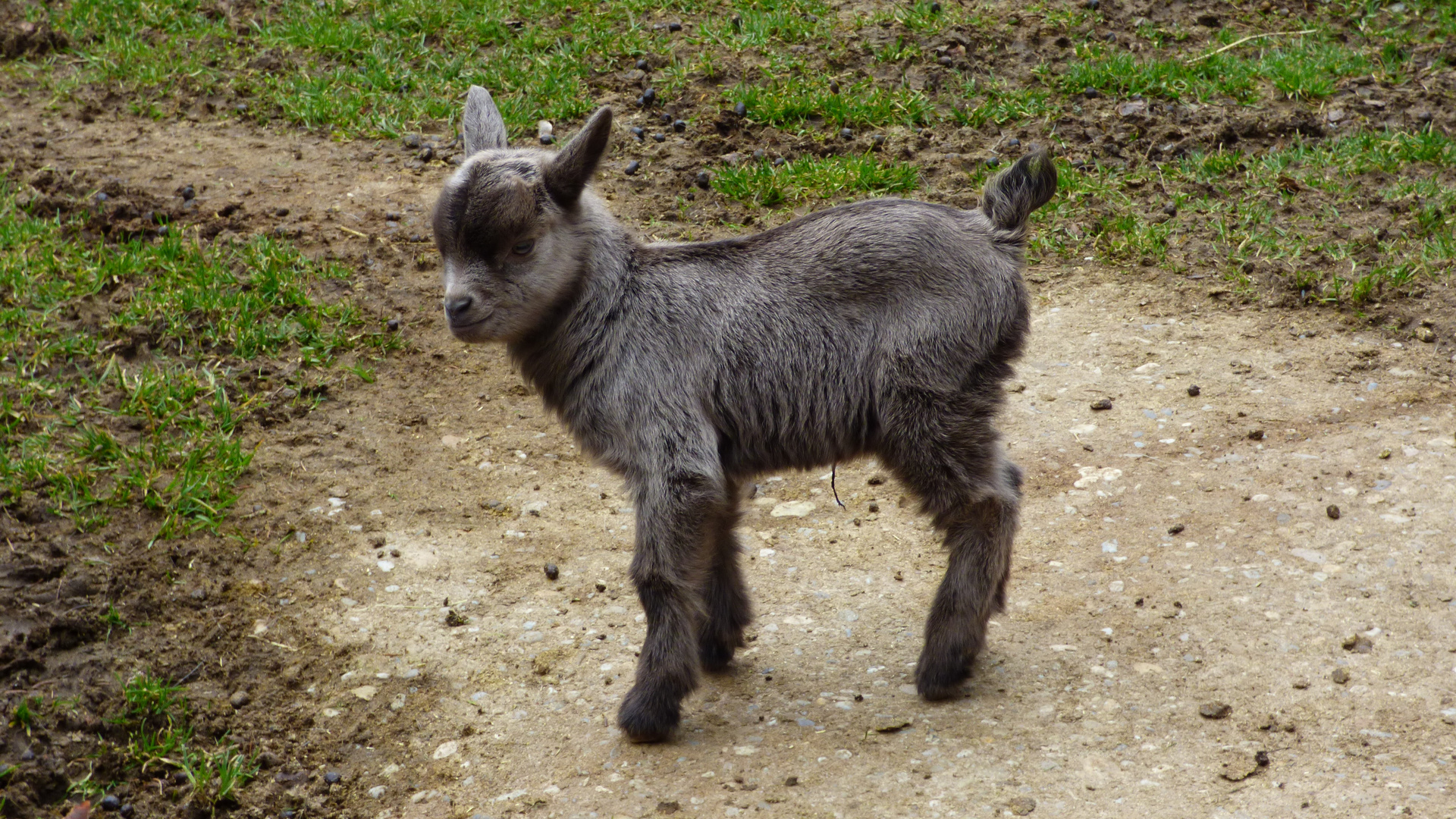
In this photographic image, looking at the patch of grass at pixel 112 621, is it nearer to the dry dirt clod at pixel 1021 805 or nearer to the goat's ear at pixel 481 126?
the goat's ear at pixel 481 126

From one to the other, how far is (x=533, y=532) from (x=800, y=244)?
2257 millimetres

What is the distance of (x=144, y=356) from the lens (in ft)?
23.8

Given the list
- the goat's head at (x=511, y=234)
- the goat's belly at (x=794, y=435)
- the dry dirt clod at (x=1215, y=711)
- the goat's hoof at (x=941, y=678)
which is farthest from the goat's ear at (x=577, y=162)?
the dry dirt clod at (x=1215, y=711)

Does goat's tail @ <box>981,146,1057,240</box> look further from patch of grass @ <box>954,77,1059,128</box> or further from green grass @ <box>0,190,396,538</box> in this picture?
patch of grass @ <box>954,77,1059,128</box>

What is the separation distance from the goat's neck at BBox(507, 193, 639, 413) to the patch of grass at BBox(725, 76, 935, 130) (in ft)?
14.8

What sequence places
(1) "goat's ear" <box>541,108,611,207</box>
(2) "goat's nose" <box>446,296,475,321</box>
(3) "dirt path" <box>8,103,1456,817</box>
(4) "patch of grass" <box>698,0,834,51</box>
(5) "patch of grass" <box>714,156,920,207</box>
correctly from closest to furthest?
(3) "dirt path" <box>8,103,1456,817</box>, (2) "goat's nose" <box>446,296,475,321</box>, (1) "goat's ear" <box>541,108,611,207</box>, (5) "patch of grass" <box>714,156,920,207</box>, (4) "patch of grass" <box>698,0,834,51</box>

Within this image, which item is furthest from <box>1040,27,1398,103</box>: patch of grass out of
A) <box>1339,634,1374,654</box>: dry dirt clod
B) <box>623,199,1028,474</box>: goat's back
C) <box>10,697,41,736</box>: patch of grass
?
<box>10,697,41,736</box>: patch of grass

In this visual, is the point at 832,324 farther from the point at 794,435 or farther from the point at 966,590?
the point at 966,590

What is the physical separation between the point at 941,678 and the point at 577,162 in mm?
2436

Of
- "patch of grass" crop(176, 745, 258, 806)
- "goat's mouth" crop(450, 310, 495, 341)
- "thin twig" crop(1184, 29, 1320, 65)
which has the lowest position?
"patch of grass" crop(176, 745, 258, 806)

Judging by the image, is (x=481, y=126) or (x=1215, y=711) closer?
(x=1215, y=711)

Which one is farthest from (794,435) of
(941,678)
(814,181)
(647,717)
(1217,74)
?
(1217,74)

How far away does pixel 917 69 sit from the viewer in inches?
385

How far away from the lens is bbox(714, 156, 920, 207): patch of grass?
28.4 feet
